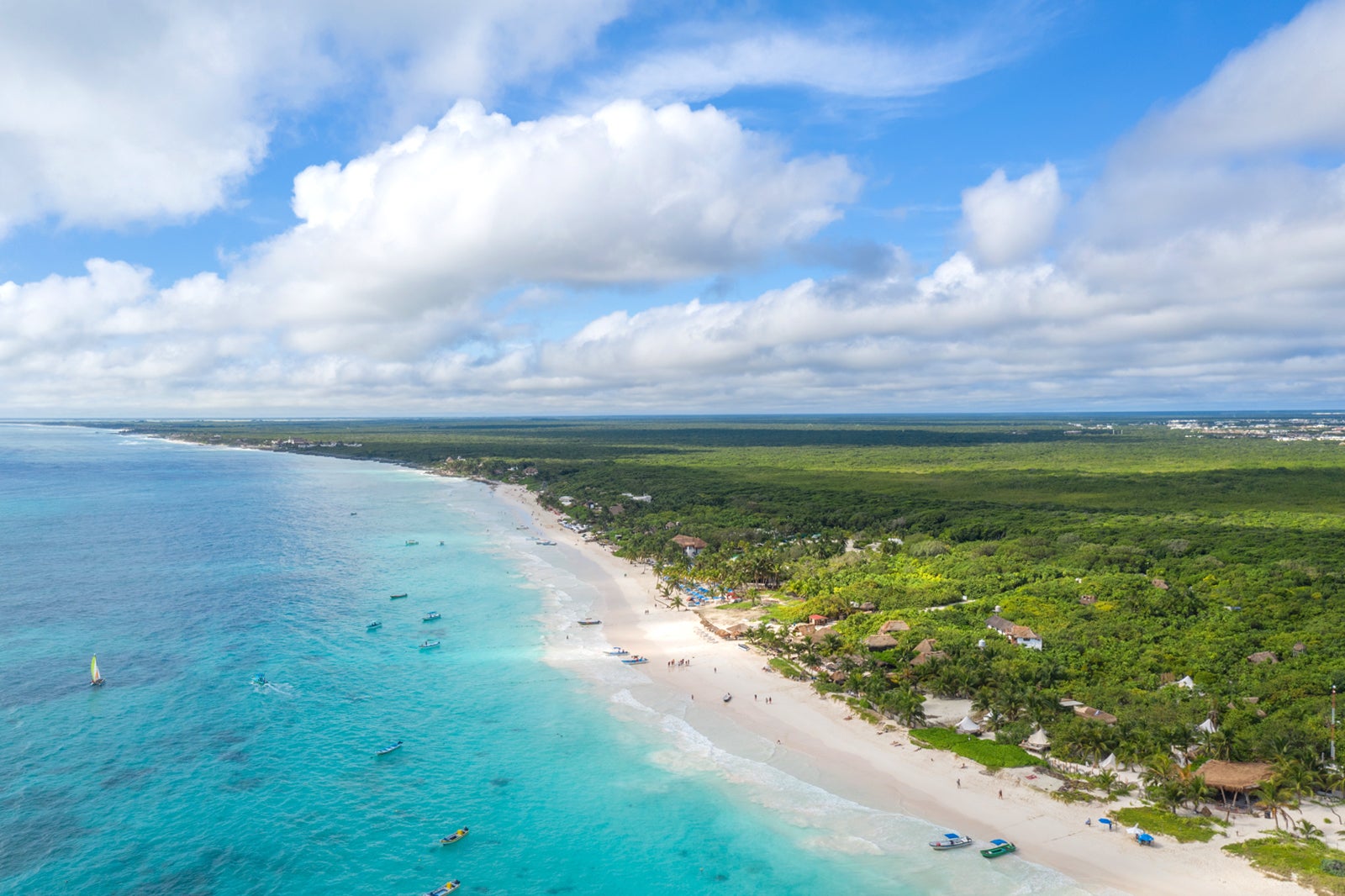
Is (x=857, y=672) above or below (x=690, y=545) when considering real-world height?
below

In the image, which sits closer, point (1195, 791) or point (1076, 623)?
point (1195, 791)

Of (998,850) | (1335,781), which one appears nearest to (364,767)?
(998,850)

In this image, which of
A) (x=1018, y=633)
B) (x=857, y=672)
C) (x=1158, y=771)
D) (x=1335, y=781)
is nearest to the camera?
(x=1335, y=781)

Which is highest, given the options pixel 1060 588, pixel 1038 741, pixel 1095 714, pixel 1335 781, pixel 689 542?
pixel 1060 588

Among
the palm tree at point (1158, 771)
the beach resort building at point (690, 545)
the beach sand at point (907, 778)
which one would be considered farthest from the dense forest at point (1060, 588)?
the beach sand at point (907, 778)

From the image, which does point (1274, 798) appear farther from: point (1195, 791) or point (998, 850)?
point (998, 850)

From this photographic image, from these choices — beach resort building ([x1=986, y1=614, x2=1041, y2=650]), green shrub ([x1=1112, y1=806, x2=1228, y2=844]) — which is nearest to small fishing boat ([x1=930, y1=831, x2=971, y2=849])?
green shrub ([x1=1112, y1=806, x2=1228, y2=844])

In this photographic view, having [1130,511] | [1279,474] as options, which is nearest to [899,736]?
[1130,511]

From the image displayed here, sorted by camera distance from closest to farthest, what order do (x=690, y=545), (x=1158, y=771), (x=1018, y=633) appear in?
(x=1158, y=771)
(x=1018, y=633)
(x=690, y=545)
